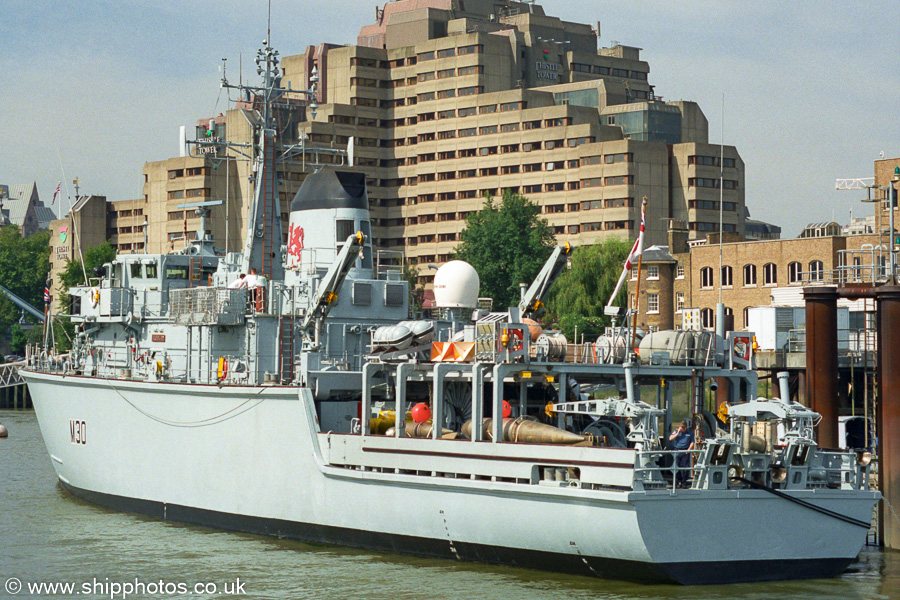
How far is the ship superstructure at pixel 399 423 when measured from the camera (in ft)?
75.3

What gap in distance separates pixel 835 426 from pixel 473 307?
949cm

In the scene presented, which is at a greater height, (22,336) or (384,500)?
(22,336)

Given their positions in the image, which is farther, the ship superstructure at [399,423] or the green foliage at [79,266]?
the green foliage at [79,266]

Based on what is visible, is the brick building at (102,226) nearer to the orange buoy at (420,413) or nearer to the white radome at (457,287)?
the white radome at (457,287)

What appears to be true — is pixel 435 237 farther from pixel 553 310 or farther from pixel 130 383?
A: pixel 130 383

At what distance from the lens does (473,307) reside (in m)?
31.6

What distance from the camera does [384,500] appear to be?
2650 cm

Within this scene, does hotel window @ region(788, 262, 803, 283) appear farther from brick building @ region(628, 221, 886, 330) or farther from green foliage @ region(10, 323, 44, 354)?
green foliage @ region(10, 323, 44, 354)

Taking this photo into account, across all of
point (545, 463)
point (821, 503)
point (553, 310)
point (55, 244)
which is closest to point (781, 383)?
point (821, 503)

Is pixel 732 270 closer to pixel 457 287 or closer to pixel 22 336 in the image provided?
pixel 457 287

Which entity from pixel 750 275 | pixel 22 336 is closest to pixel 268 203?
pixel 750 275

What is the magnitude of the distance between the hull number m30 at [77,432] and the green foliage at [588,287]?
3991 cm

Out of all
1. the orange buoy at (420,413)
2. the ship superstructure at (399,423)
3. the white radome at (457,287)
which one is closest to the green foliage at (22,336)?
the ship superstructure at (399,423)

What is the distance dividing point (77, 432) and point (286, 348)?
28.1 ft
